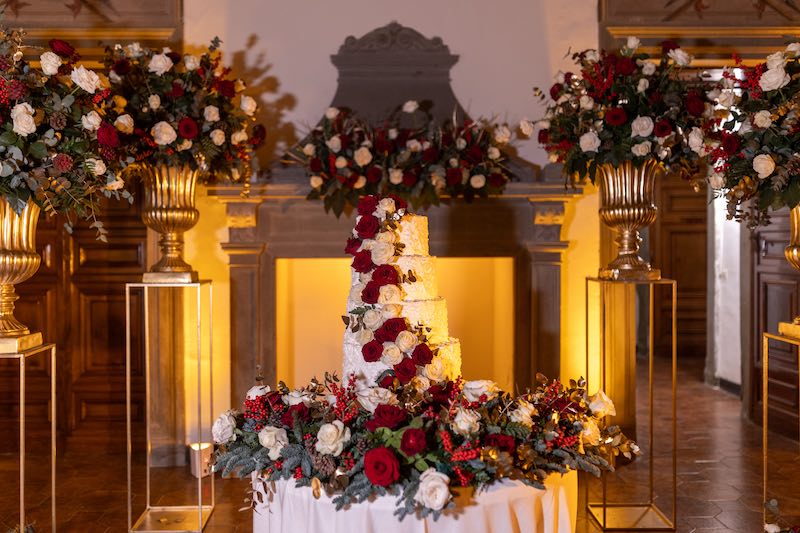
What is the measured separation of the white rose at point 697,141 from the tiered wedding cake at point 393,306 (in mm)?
1462

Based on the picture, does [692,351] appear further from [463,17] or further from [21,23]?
[21,23]

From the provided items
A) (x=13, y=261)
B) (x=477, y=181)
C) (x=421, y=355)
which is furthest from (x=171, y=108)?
(x=421, y=355)

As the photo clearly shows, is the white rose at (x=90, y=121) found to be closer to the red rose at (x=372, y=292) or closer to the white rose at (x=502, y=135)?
the red rose at (x=372, y=292)

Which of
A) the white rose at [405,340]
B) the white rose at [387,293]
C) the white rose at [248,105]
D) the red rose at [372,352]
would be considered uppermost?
the white rose at [248,105]

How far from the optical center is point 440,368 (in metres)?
3.50

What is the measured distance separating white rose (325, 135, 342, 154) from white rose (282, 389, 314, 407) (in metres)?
2.18

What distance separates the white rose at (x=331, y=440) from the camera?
3.03 meters

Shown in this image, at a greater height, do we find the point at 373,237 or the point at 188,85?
the point at 188,85

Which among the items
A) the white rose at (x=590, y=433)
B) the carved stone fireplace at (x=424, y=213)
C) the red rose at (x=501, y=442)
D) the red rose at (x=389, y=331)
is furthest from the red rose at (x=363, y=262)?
the carved stone fireplace at (x=424, y=213)

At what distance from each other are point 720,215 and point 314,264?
4.77m

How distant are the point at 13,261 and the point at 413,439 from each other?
2.04m

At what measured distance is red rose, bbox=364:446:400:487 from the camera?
290cm

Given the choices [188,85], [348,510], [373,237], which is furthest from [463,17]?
[348,510]

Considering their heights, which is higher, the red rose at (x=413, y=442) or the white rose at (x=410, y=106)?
the white rose at (x=410, y=106)
